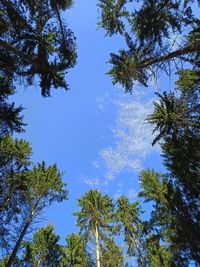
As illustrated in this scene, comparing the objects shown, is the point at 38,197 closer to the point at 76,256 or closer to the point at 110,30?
the point at 76,256

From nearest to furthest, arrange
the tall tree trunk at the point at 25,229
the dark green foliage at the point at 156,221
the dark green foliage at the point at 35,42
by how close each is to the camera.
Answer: the dark green foliage at the point at 35,42, the tall tree trunk at the point at 25,229, the dark green foliage at the point at 156,221

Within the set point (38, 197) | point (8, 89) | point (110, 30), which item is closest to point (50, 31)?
point (8, 89)

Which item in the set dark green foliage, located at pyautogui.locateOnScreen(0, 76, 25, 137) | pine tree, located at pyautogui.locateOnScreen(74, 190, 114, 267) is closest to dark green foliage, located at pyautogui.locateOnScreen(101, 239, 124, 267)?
pine tree, located at pyautogui.locateOnScreen(74, 190, 114, 267)

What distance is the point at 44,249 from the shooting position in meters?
23.2

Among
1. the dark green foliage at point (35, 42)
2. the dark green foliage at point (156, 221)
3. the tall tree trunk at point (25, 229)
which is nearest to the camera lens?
the dark green foliage at point (35, 42)

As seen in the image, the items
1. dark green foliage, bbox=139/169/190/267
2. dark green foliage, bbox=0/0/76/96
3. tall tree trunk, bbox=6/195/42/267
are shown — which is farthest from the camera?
dark green foliage, bbox=139/169/190/267

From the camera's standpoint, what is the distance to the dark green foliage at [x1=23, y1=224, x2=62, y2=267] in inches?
886

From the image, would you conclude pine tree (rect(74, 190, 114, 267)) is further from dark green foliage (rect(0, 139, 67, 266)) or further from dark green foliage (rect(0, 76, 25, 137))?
dark green foliage (rect(0, 76, 25, 137))

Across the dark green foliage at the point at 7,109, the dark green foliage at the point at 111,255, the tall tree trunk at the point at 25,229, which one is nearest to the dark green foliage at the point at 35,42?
the dark green foliage at the point at 7,109

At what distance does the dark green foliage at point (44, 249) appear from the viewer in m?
22.5

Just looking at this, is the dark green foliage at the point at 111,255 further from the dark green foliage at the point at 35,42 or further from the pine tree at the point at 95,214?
the dark green foliage at the point at 35,42

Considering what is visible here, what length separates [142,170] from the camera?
2412 centimetres

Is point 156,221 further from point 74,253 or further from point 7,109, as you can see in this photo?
point 7,109

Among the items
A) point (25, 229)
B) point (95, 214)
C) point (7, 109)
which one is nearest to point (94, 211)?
point (95, 214)
